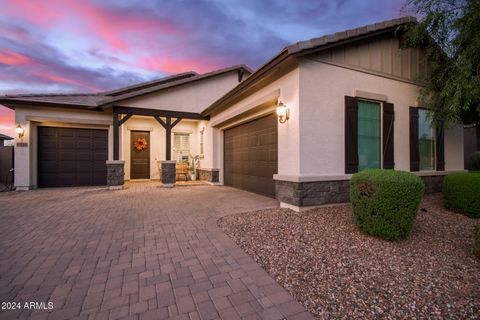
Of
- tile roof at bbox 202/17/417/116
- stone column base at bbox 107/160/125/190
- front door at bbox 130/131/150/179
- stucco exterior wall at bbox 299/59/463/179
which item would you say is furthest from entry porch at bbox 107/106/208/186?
stucco exterior wall at bbox 299/59/463/179

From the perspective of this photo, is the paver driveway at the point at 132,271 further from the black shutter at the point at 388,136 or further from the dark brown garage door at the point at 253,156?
the black shutter at the point at 388,136

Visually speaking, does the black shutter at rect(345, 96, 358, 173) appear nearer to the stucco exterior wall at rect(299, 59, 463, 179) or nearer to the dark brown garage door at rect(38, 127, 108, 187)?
the stucco exterior wall at rect(299, 59, 463, 179)

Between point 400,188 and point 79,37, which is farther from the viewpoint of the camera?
point 79,37

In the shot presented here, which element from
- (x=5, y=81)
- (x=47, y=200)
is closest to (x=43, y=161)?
(x=47, y=200)

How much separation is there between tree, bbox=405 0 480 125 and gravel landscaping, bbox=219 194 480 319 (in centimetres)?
307

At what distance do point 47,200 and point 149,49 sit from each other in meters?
6.84

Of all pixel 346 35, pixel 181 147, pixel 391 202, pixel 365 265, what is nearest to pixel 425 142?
pixel 346 35

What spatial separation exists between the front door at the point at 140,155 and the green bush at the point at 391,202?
1105 cm

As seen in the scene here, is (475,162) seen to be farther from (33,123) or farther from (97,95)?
(33,123)

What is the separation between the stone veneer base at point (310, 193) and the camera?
4.96 meters

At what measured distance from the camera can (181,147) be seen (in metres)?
12.5

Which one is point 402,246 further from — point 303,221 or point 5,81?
point 5,81

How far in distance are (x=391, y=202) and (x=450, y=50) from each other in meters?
5.32

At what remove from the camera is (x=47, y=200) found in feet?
21.9
